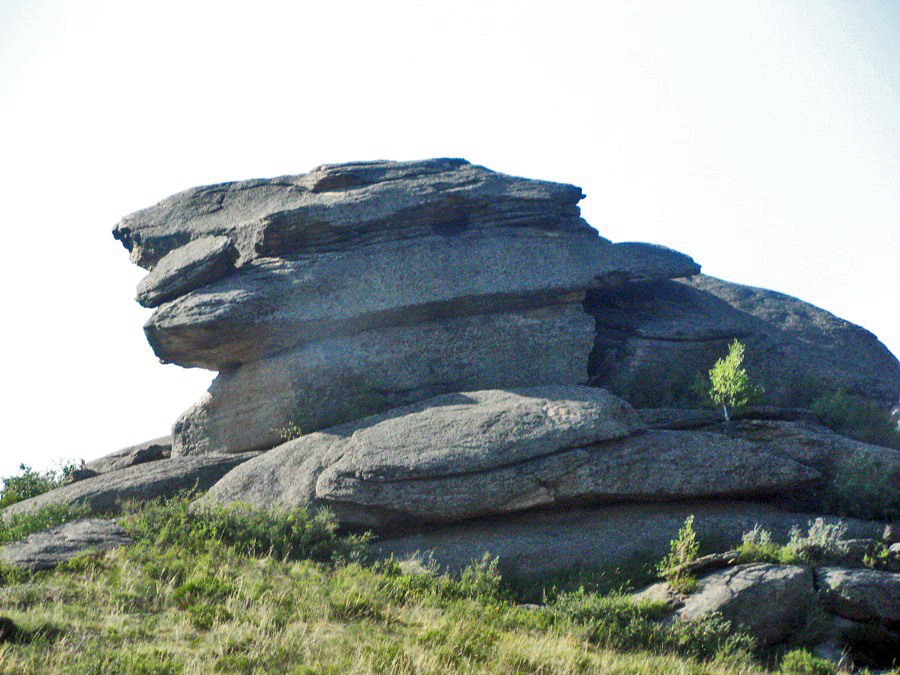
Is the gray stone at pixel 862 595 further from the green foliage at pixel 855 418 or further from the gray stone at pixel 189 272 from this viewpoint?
the gray stone at pixel 189 272

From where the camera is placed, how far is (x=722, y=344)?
28141 mm

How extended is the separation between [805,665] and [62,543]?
15240 millimetres

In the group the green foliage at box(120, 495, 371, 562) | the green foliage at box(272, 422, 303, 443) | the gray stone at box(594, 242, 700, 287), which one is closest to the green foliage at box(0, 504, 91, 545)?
the green foliage at box(120, 495, 371, 562)

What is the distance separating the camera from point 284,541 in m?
19.1

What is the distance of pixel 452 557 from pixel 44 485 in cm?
1404

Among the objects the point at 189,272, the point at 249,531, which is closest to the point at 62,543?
the point at 249,531

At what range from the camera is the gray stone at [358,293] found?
2508 cm

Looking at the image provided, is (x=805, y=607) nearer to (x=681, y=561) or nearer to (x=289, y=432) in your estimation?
(x=681, y=561)

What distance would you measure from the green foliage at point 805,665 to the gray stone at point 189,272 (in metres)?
18.9

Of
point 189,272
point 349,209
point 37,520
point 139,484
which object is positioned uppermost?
point 349,209

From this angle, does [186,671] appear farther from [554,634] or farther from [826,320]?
[826,320]

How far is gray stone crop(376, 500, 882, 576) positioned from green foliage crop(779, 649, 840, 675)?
374cm

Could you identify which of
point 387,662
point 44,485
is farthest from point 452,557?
point 44,485

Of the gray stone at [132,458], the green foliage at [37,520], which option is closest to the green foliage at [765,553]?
the green foliage at [37,520]
